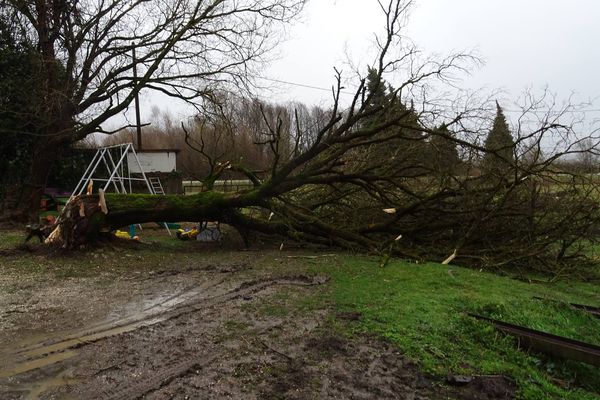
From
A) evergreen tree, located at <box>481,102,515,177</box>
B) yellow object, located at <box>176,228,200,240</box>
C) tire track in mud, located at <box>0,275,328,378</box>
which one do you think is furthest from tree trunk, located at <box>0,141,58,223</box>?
evergreen tree, located at <box>481,102,515,177</box>

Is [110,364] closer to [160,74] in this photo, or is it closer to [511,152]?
[511,152]

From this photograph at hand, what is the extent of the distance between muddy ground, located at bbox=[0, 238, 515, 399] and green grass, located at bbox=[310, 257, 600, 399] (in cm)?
22

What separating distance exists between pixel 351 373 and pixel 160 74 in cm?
1049

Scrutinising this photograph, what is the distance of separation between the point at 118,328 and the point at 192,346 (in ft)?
2.83

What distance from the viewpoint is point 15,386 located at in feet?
9.83

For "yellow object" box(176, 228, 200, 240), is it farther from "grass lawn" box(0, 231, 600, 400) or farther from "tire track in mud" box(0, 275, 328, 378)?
"tire track in mud" box(0, 275, 328, 378)

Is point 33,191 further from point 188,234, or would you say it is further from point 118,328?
point 118,328

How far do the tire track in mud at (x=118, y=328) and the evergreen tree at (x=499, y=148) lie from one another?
3815mm

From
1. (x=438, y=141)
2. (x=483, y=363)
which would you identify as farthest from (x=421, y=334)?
(x=438, y=141)

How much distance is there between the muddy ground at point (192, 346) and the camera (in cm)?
304

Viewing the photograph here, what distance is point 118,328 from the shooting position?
13.6ft

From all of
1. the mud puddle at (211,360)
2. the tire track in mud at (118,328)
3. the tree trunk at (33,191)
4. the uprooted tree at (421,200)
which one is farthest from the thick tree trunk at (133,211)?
the tree trunk at (33,191)

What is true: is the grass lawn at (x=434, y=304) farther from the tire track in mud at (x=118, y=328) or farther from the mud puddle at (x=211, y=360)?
the tire track in mud at (x=118, y=328)

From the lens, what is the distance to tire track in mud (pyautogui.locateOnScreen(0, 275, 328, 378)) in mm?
3363
